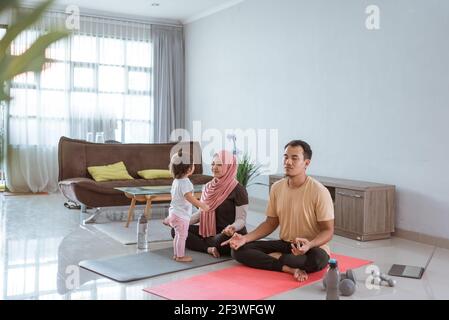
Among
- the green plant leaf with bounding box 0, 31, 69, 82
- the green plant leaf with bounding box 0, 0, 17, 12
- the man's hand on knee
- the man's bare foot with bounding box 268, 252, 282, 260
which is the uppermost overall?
the green plant leaf with bounding box 0, 0, 17, 12

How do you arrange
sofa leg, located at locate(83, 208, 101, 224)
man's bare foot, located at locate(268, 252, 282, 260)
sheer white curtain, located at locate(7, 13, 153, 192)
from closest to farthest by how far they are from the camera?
1. man's bare foot, located at locate(268, 252, 282, 260)
2. sofa leg, located at locate(83, 208, 101, 224)
3. sheer white curtain, located at locate(7, 13, 153, 192)

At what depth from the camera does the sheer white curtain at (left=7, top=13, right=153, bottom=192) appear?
7498 millimetres

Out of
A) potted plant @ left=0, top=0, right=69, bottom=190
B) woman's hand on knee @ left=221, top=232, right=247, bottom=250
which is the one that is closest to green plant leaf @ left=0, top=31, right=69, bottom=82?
potted plant @ left=0, top=0, right=69, bottom=190

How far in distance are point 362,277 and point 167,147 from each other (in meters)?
3.90

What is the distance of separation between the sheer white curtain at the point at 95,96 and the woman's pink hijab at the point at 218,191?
420 cm

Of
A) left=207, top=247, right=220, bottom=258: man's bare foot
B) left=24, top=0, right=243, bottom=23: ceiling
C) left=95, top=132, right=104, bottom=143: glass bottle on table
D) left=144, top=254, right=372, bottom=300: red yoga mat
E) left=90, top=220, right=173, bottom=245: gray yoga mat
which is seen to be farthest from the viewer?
left=95, top=132, right=104, bottom=143: glass bottle on table

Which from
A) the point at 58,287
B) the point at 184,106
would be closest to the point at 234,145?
the point at 184,106

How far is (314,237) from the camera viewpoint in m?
3.28

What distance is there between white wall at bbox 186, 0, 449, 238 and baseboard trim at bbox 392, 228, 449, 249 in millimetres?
52

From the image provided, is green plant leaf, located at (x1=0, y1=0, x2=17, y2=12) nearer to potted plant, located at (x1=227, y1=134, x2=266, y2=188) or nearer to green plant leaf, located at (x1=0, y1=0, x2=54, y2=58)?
green plant leaf, located at (x1=0, y1=0, x2=54, y2=58)

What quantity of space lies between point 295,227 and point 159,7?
5.30 metres

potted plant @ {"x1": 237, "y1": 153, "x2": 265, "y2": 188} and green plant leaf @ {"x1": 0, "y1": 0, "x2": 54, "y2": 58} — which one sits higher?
green plant leaf @ {"x1": 0, "y1": 0, "x2": 54, "y2": 58}

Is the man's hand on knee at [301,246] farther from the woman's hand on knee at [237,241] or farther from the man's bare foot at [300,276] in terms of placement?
the woman's hand on knee at [237,241]
